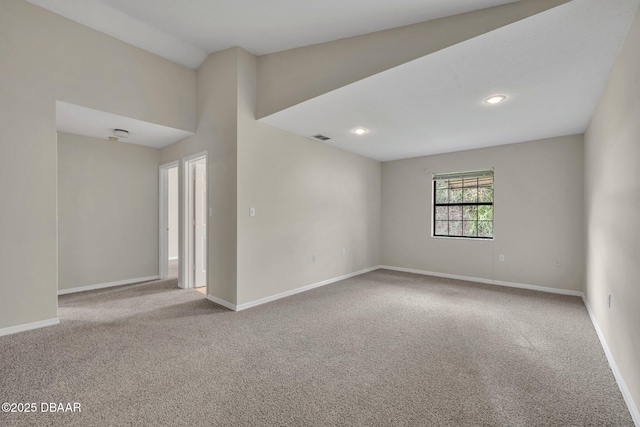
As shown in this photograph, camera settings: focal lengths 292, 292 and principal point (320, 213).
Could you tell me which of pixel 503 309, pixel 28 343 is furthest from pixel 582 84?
pixel 28 343

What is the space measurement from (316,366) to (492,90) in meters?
2.92

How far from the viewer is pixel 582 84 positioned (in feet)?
8.56

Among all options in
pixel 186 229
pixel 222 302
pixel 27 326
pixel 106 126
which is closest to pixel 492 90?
pixel 222 302

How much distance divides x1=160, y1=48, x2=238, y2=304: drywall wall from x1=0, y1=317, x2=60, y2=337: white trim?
1.60 meters

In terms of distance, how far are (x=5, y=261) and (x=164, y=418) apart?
2516mm

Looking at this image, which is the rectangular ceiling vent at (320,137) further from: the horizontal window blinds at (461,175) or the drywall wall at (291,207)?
the horizontal window blinds at (461,175)

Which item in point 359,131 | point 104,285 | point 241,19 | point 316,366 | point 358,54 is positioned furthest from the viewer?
point 104,285

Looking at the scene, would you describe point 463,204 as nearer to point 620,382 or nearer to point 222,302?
point 620,382

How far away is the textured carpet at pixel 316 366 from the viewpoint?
1.71m

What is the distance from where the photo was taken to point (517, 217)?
15.3 ft

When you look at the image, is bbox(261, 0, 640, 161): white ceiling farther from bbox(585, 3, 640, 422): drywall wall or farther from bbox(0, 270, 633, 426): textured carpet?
bbox(0, 270, 633, 426): textured carpet

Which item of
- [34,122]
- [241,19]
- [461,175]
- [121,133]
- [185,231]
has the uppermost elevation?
[241,19]

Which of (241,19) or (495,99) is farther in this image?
(495,99)

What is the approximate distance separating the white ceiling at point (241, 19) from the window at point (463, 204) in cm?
359
